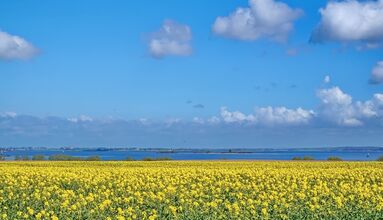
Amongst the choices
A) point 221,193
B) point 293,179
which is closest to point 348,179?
point 293,179

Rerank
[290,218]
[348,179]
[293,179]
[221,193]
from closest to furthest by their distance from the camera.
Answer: [290,218] → [221,193] → [293,179] → [348,179]

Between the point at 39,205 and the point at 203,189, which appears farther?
the point at 203,189

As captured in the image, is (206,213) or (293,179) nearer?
(206,213)

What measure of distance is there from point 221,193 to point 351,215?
6.68m

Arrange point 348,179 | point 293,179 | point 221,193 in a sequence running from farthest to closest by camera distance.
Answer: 1. point 348,179
2. point 293,179
3. point 221,193

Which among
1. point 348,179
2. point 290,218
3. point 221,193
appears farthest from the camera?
point 348,179

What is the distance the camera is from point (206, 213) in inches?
607

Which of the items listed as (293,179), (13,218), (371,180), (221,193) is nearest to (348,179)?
(371,180)

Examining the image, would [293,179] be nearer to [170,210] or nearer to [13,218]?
[170,210]

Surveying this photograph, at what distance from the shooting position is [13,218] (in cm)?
1541

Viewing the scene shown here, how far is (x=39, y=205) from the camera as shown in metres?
18.0

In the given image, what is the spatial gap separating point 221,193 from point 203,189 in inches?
24.9

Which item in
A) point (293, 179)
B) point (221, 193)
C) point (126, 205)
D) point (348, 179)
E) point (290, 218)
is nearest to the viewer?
point (290, 218)

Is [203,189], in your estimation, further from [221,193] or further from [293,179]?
[293,179]
